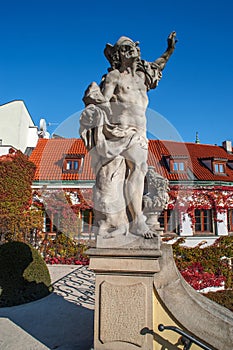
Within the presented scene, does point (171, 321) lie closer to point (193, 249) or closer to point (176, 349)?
point (176, 349)

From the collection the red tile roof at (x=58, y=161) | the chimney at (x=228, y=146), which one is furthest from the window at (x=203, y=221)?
the chimney at (x=228, y=146)

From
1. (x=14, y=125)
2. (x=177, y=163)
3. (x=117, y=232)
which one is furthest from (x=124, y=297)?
(x=14, y=125)

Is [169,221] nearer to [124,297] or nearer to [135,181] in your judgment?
[135,181]

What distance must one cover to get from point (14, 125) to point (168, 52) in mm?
15797

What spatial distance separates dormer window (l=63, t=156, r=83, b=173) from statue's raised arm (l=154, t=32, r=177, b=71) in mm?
12067

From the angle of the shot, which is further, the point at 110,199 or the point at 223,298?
the point at 223,298

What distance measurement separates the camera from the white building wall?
1741 centimetres

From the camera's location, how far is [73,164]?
610 inches

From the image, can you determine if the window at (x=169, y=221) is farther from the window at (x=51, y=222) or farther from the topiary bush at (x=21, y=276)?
the topiary bush at (x=21, y=276)

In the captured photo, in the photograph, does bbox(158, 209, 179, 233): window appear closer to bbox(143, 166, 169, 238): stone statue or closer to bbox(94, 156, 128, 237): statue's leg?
bbox(143, 166, 169, 238): stone statue

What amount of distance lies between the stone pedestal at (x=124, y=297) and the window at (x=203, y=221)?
12.8 metres

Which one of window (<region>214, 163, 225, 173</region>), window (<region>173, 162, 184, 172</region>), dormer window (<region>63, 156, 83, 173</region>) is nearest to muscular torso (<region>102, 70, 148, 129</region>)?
dormer window (<region>63, 156, 83, 173</region>)

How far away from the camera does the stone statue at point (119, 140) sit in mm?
2857

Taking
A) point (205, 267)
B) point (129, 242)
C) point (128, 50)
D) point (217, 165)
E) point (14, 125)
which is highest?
point (14, 125)
